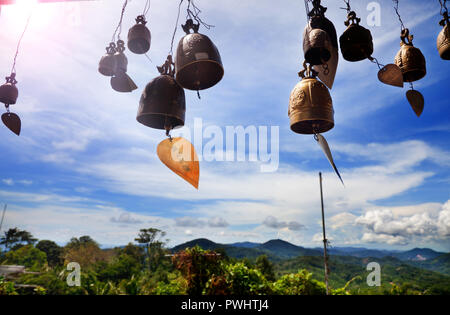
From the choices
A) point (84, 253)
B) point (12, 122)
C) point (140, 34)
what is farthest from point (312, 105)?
point (84, 253)

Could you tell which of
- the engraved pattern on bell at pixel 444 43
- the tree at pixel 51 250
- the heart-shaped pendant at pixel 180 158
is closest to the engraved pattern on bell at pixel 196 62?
the heart-shaped pendant at pixel 180 158

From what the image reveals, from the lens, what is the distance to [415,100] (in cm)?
196

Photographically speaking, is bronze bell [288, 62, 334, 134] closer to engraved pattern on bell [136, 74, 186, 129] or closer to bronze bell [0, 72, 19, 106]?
engraved pattern on bell [136, 74, 186, 129]

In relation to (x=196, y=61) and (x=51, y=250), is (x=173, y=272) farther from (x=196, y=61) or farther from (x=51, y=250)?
(x=51, y=250)

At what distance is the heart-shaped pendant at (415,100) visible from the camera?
1.96 m

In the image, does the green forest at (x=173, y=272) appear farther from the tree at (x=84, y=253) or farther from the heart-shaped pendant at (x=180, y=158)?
the heart-shaped pendant at (x=180, y=158)

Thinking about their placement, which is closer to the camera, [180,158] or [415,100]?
[180,158]

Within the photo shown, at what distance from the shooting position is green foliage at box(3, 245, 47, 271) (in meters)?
27.3

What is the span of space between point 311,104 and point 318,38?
14.1 inches

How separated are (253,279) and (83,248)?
3935cm

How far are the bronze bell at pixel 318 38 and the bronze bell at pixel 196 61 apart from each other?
0.50 m
